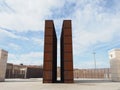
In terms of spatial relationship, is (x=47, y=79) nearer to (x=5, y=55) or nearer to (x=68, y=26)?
(x=68, y=26)

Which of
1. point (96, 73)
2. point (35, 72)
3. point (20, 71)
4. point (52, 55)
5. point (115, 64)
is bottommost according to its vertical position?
point (96, 73)

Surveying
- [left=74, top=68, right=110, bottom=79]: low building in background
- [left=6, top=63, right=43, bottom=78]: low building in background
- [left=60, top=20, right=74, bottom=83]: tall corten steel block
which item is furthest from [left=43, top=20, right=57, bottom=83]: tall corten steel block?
[left=6, top=63, right=43, bottom=78]: low building in background

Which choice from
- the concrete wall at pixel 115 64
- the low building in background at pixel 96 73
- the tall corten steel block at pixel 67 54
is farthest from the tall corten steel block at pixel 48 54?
the low building in background at pixel 96 73

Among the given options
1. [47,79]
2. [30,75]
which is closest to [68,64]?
[47,79]

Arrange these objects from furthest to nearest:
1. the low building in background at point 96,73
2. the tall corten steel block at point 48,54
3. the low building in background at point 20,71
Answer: the low building in background at point 20,71 < the low building in background at point 96,73 < the tall corten steel block at point 48,54

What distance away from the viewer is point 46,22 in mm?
23109

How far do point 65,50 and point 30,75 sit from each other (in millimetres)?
40552

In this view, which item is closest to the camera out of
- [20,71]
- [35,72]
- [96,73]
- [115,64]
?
[115,64]

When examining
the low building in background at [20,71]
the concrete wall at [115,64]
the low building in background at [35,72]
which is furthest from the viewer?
the low building in background at [20,71]

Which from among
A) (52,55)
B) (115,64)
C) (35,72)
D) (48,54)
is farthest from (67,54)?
(35,72)

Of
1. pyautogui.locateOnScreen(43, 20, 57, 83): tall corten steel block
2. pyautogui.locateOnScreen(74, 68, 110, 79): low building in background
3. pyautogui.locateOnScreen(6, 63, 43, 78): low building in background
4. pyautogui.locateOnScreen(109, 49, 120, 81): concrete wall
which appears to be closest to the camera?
pyautogui.locateOnScreen(43, 20, 57, 83): tall corten steel block

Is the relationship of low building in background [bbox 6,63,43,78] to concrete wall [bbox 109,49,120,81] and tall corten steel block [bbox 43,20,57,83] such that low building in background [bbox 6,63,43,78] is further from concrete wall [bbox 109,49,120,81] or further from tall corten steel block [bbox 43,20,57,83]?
tall corten steel block [bbox 43,20,57,83]

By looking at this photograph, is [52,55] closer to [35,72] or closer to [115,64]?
[115,64]

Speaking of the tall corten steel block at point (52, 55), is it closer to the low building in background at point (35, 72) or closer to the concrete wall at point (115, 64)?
the concrete wall at point (115, 64)
